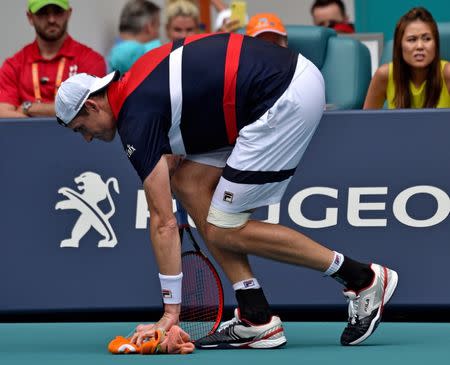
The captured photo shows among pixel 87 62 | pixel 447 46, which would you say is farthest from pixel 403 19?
pixel 87 62

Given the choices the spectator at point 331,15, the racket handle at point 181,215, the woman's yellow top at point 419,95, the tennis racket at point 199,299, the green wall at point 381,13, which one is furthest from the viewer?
the green wall at point 381,13

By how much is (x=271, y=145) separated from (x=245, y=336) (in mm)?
883

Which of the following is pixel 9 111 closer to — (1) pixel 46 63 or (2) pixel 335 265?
(1) pixel 46 63

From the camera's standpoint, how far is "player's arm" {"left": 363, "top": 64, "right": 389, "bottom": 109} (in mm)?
7379

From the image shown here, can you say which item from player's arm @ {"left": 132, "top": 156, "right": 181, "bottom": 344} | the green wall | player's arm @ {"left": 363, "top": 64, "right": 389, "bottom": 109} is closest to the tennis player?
player's arm @ {"left": 132, "top": 156, "right": 181, "bottom": 344}

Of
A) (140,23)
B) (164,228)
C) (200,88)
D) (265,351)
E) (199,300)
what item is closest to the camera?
(164,228)

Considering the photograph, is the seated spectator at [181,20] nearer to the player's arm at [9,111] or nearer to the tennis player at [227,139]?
the player's arm at [9,111]

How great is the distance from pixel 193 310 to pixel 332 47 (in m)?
2.96

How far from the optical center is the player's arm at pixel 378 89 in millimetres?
7379

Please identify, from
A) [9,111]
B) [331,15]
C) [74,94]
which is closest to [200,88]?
[74,94]

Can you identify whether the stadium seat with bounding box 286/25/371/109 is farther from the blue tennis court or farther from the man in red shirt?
the blue tennis court

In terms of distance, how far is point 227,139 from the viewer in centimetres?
547

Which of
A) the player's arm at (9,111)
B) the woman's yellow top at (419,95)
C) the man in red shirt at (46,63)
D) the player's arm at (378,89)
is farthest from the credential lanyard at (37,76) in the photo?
the woman's yellow top at (419,95)

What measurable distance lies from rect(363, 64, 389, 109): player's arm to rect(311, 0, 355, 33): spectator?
9.73 ft
